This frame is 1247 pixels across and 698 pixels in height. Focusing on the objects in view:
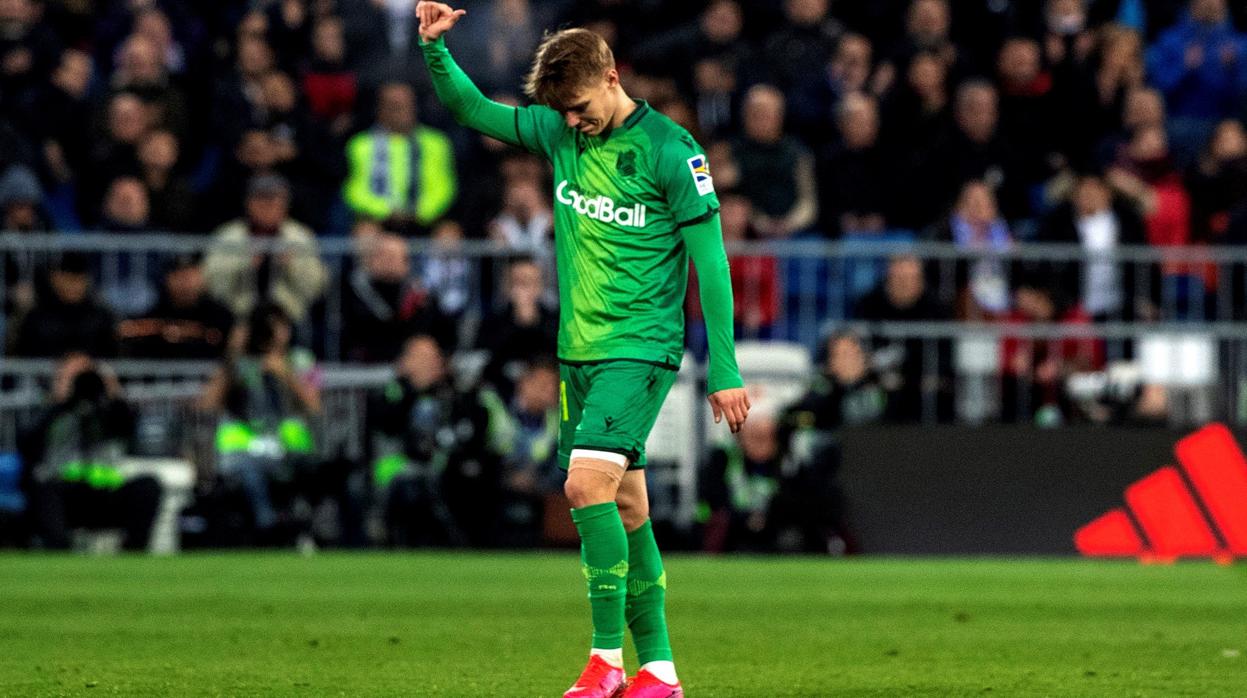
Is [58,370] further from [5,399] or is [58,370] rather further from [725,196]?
[725,196]

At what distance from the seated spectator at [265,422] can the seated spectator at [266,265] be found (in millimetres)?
744

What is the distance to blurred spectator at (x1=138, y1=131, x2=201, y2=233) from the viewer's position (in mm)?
17609

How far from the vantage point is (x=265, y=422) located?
16172mm

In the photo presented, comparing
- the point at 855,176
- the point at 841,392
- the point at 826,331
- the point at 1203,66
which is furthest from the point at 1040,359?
the point at 1203,66

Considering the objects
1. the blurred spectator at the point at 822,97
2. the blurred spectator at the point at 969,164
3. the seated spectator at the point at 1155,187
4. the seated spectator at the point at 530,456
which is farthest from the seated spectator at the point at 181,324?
the seated spectator at the point at 1155,187

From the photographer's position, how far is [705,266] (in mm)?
6973

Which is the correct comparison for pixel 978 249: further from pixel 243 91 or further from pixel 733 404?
pixel 733 404

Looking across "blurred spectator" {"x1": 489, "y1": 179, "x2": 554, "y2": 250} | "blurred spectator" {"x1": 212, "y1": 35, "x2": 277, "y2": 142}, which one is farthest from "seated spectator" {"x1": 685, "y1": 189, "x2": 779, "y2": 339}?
"blurred spectator" {"x1": 212, "y1": 35, "x2": 277, "y2": 142}

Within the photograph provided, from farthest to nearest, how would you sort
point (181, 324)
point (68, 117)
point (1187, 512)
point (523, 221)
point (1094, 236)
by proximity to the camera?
1. point (68, 117)
2. point (1094, 236)
3. point (523, 221)
4. point (181, 324)
5. point (1187, 512)

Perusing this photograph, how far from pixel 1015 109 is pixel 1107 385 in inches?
143

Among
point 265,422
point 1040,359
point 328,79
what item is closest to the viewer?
point 265,422

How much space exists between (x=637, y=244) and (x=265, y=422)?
9.54 metres

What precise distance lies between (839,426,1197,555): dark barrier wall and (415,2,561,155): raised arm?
8.95 meters

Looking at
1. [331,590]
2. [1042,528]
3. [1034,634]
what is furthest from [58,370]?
[1034,634]
